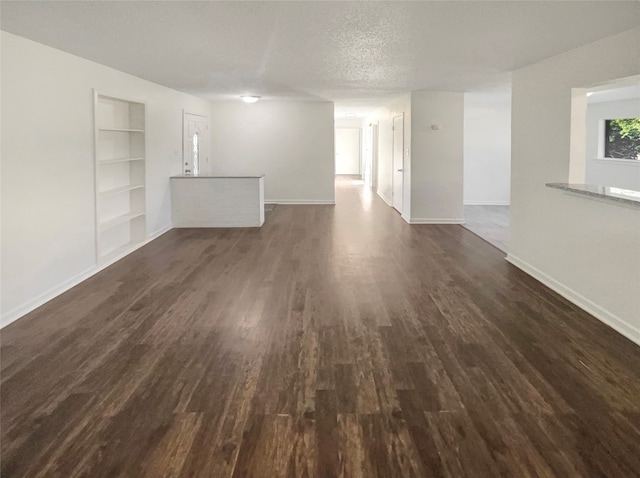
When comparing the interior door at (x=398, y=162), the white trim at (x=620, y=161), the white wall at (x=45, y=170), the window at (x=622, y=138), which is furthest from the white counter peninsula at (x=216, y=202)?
the window at (x=622, y=138)

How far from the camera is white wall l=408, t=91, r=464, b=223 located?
8797 mm

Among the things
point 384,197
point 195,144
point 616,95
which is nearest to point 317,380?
point 195,144

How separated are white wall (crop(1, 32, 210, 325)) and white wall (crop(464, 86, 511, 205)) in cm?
775

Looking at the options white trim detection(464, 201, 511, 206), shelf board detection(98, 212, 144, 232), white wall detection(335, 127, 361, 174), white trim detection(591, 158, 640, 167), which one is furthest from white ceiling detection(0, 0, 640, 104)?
white wall detection(335, 127, 361, 174)

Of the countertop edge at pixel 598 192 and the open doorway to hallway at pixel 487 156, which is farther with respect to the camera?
the open doorway to hallway at pixel 487 156

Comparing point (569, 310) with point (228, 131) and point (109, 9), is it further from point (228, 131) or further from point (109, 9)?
point (228, 131)

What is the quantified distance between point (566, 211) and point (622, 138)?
6.67 meters

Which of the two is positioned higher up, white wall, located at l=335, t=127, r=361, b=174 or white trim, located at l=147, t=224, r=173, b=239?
white wall, located at l=335, t=127, r=361, b=174

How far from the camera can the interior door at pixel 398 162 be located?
989cm

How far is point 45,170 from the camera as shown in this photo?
182 inches

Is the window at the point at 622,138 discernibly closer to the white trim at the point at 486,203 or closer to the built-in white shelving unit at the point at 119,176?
the white trim at the point at 486,203

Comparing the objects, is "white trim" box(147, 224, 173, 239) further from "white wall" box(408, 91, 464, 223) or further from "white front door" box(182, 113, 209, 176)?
"white wall" box(408, 91, 464, 223)

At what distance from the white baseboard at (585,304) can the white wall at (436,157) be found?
3.32 m

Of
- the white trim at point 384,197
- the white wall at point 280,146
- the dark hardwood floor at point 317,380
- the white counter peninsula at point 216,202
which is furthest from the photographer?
the white trim at point 384,197
